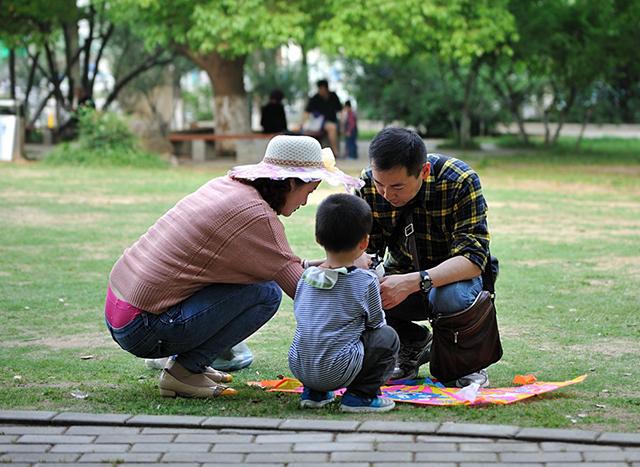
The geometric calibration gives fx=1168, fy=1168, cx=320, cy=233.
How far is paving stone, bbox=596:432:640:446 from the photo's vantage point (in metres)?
4.25

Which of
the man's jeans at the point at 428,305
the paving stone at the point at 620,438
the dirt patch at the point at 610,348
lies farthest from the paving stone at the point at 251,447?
the dirt patch at the point at 610,348

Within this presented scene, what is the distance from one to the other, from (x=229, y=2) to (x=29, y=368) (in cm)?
1489

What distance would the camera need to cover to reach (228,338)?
16.8 feet

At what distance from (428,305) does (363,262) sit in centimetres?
50

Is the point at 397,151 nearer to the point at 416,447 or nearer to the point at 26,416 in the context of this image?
the point at 416,447

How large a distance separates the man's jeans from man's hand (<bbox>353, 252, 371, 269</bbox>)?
1.31ft

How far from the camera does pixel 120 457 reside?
4176 mm

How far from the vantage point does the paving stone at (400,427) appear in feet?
14.5

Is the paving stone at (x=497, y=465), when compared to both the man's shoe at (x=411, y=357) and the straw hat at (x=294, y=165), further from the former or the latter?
the man's shoe at (x=411, y=357)

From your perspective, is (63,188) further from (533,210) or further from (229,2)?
(533,210)

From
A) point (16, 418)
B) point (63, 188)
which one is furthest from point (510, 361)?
point (63, 188)

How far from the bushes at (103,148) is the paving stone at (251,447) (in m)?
17.1

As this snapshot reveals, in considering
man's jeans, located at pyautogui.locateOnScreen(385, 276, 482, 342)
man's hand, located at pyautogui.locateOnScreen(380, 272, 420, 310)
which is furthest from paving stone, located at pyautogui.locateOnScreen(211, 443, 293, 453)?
man's jeans, located at pyautogui.locateOnScreen(385, 276, 482, 342)

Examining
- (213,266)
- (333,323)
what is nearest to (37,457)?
(213,266)
